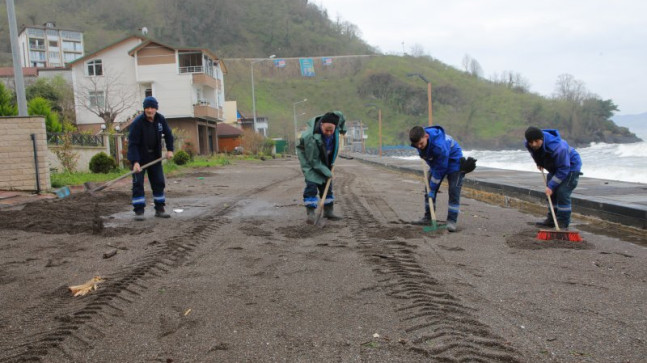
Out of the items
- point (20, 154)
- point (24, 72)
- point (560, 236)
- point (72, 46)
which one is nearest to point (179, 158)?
point (20, 154)

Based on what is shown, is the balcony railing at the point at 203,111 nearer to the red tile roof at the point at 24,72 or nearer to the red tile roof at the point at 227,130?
the red tile roof at the point at 227,130

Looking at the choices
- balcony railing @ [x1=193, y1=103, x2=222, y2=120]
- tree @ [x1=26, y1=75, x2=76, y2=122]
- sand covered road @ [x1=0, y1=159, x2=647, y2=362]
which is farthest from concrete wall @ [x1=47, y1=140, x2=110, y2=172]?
tree @ [x1=26, y1=75, x2=76, y2=122]

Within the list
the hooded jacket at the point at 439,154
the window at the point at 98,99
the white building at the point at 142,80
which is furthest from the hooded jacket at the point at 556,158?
the window at the point at 98,99

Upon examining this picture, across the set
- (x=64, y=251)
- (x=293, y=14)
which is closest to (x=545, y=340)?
(x=64, y=251)

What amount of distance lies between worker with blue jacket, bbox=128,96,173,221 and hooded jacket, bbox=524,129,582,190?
5412 millimetres

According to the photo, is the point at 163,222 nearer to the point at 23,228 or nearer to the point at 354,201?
the point at 23,228

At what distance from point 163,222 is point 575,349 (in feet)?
18.9

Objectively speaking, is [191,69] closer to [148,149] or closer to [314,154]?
[148,149]

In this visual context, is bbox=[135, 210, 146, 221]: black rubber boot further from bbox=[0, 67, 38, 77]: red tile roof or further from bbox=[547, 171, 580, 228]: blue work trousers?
bbox=[0, 67, 38, 77]: red tile roof

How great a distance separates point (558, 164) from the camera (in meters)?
6.38

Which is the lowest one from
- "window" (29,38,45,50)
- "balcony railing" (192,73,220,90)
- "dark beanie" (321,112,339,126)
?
"dark beanie" (321,112,339,126)

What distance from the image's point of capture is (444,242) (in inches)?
224

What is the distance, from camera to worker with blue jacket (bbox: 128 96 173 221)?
290 inches

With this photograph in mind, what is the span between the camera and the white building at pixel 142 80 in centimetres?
3744
